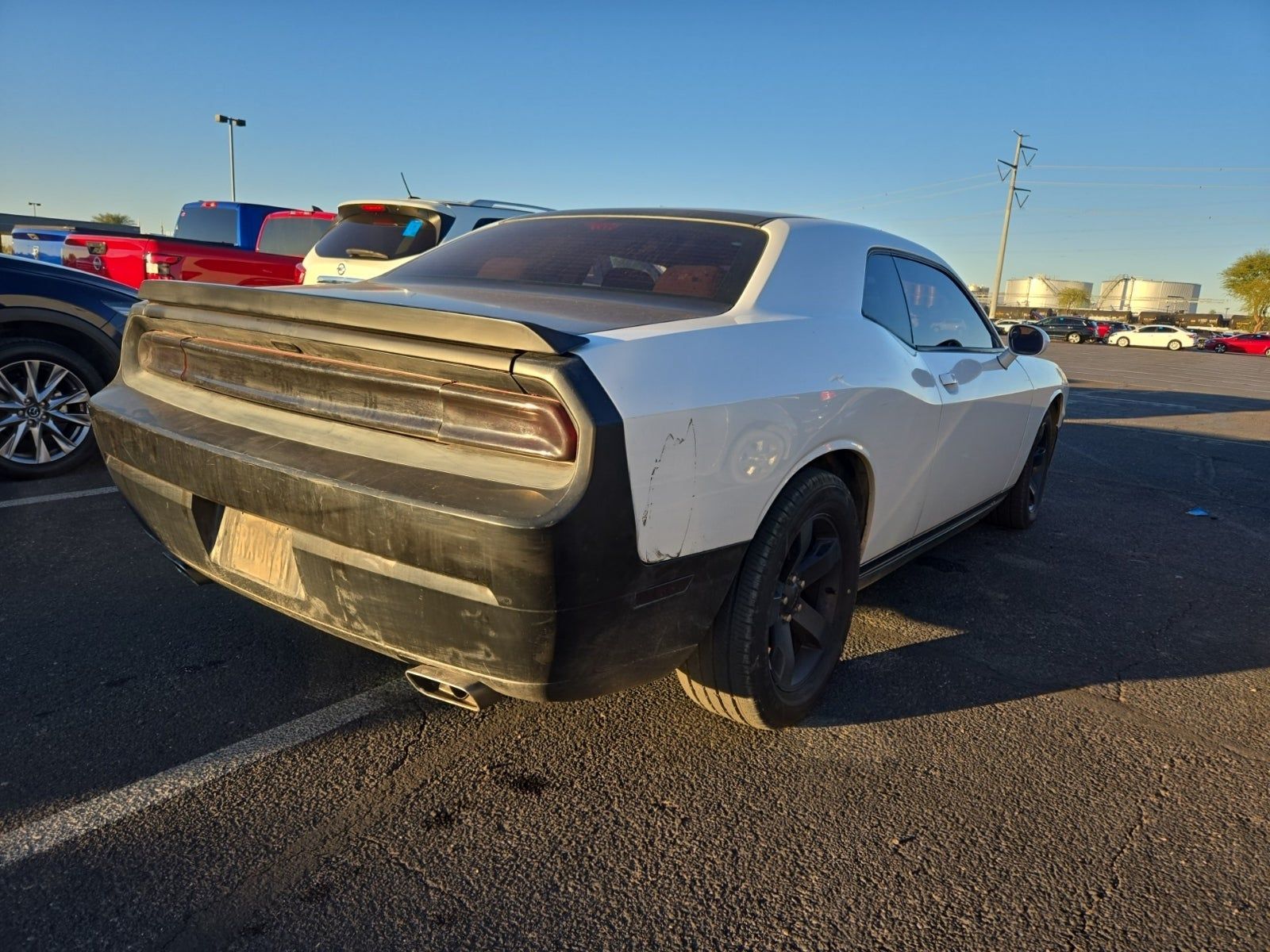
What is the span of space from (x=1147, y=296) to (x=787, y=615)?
13442 centimetres

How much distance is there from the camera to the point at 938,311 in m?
3.77

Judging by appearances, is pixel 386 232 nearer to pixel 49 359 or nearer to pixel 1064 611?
pixel 49 359

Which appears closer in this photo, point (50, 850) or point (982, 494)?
point (50, 850)

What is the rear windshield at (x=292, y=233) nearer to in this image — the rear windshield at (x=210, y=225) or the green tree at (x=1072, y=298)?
the rear windshield at (x=210, y=225)

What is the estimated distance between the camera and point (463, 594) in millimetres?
1920

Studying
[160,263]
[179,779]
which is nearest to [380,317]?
[179,779]

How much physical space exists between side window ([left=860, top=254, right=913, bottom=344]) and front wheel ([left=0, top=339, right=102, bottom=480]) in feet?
14.5

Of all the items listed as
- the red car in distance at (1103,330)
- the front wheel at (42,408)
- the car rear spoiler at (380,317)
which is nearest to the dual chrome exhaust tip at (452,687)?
the car rear spoiler at (380,317)

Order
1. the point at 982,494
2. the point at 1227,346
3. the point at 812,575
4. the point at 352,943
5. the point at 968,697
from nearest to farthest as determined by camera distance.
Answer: the point at 352,943, the point at 812,575, the point at 968,697, the point at 982,494, the point at 1227,346

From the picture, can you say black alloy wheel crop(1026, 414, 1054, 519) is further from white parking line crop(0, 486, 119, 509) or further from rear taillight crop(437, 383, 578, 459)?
white parking line crop(0, 486, 119, 509)

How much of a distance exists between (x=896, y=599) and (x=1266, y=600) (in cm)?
188

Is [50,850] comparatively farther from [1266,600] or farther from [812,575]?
[1266,600]

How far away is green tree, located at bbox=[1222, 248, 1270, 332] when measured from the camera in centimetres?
6406

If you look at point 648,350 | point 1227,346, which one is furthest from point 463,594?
point 1227,346
